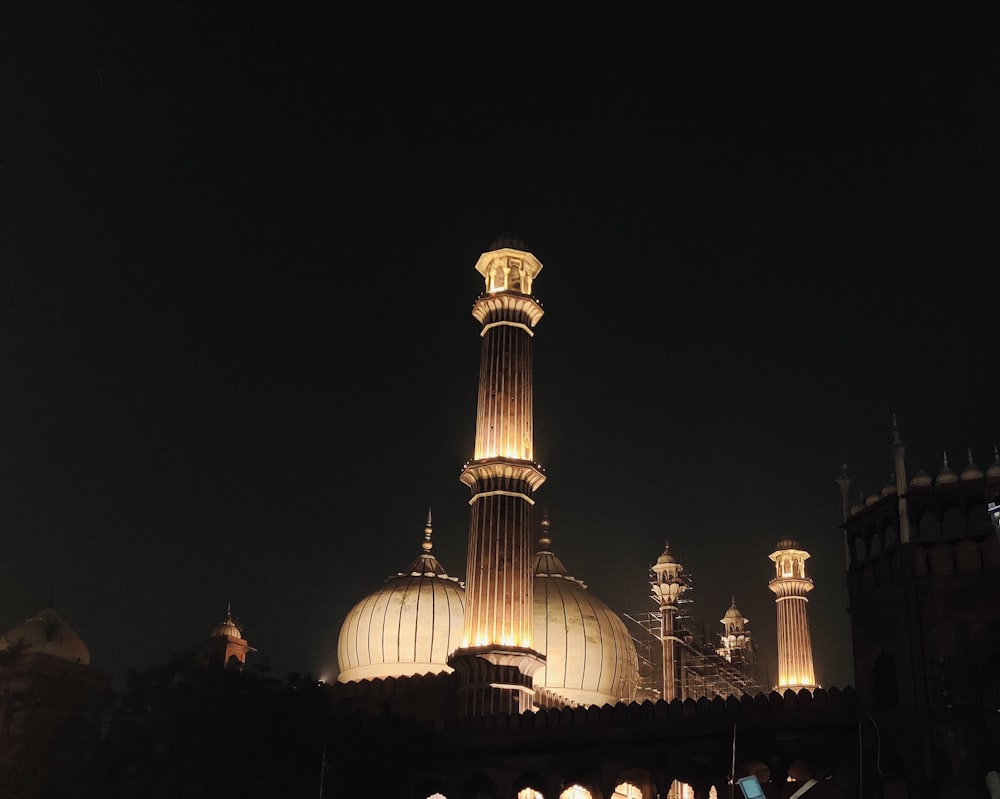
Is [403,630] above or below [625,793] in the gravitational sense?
above

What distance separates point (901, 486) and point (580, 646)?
15.6m

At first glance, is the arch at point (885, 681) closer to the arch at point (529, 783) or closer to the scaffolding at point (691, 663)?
the arch at point (529, 783)

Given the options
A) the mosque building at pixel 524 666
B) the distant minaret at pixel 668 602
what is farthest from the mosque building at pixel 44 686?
the distant minaret at pixel 668 602

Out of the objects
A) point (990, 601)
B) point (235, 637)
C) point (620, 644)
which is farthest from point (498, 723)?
point (235, 637)

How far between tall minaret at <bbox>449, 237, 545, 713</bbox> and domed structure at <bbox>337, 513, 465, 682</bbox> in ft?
17.1

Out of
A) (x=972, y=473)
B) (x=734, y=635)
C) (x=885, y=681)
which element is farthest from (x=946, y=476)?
(x=734, y=635)

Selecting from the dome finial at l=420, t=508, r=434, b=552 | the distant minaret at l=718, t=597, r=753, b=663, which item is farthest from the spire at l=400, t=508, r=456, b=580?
the distant minaret at l=718, t=597, r=753, b=663

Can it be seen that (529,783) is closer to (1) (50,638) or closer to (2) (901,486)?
(2) (901,486)

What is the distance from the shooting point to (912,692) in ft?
65.4

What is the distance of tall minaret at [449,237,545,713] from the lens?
2777 cm

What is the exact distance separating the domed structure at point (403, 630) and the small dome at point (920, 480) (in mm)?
15829

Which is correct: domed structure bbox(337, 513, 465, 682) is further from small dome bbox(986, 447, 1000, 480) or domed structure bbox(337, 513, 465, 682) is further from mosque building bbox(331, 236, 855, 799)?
small dome bbox(986, 447, 1000, 480)

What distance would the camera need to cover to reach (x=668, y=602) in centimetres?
4403

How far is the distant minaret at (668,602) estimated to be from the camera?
4297 centimetres
